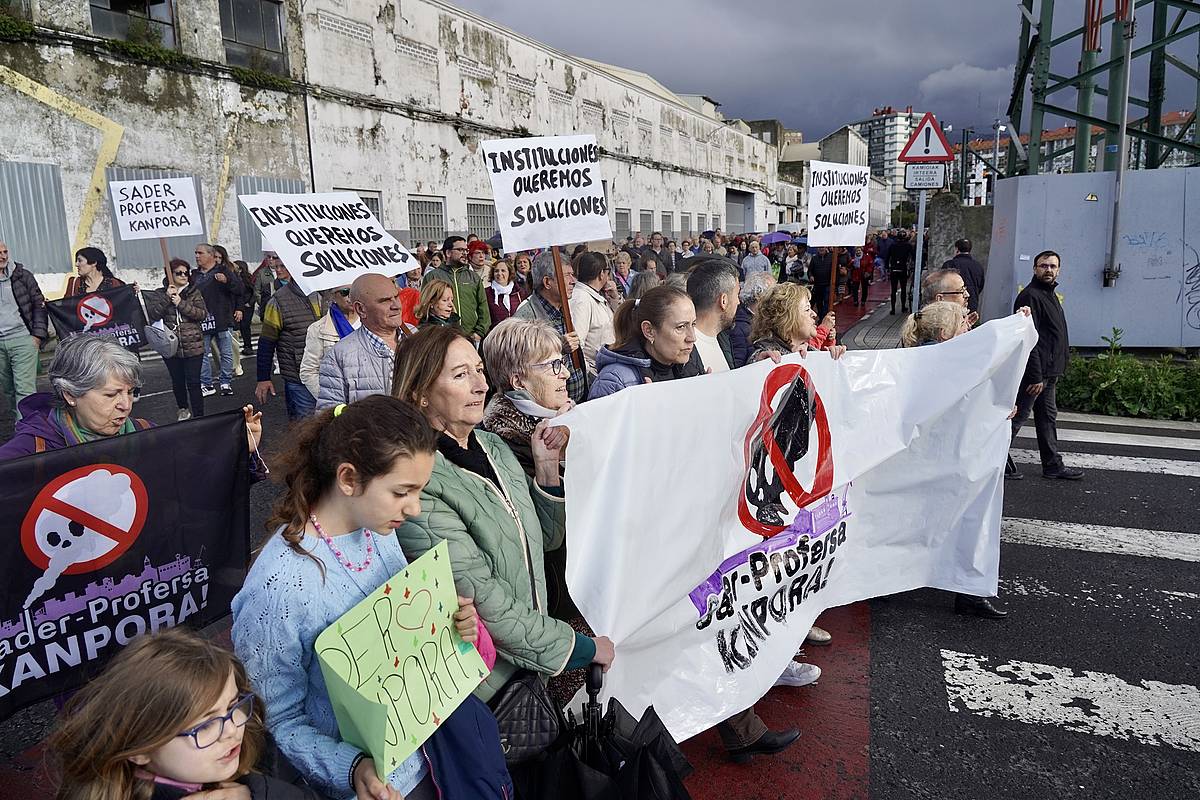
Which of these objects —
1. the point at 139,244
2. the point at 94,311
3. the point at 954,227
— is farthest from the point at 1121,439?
the point at 139,244

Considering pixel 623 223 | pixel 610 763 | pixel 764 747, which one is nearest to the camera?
pixel 610 763

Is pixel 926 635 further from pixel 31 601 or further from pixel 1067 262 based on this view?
pixel 1067 262

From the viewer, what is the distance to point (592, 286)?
7301mm

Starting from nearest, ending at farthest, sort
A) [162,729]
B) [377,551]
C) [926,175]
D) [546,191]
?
1. [162,729]
2. [377,551]
3. [546,191]
4. [926,175]

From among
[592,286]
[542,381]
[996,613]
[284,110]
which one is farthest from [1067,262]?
[284,110]

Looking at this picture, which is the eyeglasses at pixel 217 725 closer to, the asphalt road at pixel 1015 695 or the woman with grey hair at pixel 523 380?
the asphalt road at pixel 1015 695

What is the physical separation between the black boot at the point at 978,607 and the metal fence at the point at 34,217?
15474 mm

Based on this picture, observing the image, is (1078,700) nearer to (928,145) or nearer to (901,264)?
(928,145)

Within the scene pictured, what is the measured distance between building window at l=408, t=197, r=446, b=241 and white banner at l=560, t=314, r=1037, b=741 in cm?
1989

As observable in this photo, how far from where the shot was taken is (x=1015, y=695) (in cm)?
372

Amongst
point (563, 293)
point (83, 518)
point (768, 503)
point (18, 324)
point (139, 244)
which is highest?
point (139, 244)

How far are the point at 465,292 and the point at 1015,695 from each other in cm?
706

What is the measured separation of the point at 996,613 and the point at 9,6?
56.5 feet

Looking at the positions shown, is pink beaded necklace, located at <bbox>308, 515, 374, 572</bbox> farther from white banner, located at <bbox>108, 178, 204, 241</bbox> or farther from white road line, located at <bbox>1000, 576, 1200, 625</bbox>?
white banner, located at <bbox>108, 178, 204, 241</bbox>
